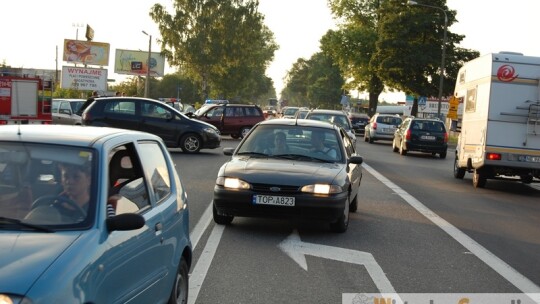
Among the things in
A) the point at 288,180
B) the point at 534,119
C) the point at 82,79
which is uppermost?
the point at 82,79

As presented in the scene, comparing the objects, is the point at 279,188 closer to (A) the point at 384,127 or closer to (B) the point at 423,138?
(B) the point at 423,138

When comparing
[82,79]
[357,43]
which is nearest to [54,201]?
[82,79]

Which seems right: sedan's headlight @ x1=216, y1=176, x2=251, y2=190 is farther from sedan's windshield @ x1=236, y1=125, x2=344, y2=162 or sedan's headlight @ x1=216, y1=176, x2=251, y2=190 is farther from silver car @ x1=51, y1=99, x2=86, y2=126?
silver car @ x1=51, y1=99, x2=86, y2=126

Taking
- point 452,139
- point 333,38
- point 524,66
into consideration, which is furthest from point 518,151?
point 333,38

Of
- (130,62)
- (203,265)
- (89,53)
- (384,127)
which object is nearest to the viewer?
(203,265)

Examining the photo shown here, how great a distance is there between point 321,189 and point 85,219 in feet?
17.6

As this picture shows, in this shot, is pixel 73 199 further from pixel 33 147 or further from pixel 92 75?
pixel 92 75

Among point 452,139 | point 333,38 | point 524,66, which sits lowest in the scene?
point 452,139

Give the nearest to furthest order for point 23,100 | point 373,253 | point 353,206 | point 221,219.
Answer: point 373,253, point 221,219, point 353,206, point 23,100

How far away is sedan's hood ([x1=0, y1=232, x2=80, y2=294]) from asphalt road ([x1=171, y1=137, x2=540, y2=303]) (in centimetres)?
246

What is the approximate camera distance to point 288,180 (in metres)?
8.95

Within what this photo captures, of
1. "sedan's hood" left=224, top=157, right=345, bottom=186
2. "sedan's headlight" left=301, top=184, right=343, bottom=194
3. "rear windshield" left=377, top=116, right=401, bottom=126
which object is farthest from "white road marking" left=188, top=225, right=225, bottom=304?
"rear windshield" left=377, top=116, right=401, bottom=126

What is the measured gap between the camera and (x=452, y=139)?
167ft

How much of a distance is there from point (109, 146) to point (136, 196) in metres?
0.39
